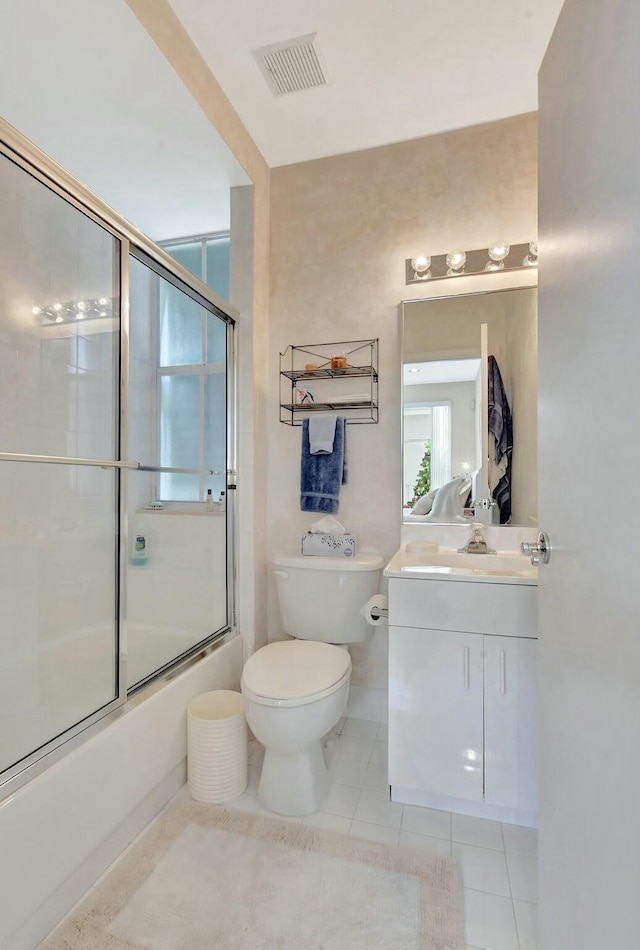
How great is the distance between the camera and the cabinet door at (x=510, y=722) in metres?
1.46

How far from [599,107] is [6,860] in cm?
175

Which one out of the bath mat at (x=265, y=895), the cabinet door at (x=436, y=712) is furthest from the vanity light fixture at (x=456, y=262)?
the bath mat at (x=265, y=895)

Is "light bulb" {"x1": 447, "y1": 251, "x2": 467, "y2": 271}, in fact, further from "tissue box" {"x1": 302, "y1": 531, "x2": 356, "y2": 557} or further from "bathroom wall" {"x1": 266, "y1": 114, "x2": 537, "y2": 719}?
"tissue box" {"x1": 302, "y1": 531, "x2": 356, "y2": 557}

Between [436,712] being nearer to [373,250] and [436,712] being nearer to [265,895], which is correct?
[265,895]

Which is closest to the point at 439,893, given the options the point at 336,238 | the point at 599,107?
the point at 599,107

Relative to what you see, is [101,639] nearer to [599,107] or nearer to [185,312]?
[185,312]

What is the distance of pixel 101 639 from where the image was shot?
1.57m

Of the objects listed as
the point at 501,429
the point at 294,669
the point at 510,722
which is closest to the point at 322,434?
the point at 501,429

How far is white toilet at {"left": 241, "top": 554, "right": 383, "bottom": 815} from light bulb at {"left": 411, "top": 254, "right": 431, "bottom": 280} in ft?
4.07

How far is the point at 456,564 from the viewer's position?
1.82 metres

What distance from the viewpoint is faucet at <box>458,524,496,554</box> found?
1867 mm

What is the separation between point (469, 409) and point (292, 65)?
55.9 inches

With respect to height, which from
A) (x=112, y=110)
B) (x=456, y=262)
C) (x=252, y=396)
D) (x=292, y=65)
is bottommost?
(x=252, y=396)

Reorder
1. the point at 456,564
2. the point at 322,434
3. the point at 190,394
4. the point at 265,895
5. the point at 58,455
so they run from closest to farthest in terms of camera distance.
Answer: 1. the point at 265,895
2. the point at 58,455
3. the point at 456,564
4. the point at 322,434
5. the point at 190,394
